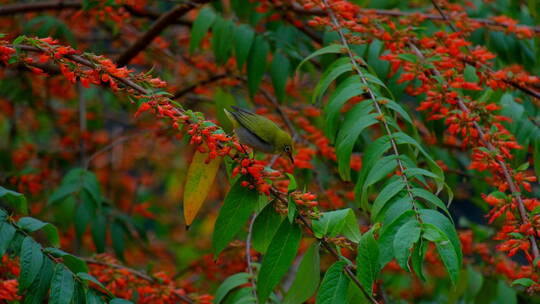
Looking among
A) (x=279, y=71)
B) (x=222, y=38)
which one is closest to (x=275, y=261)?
(x=279, y=71)

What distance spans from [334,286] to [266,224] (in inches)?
12.7

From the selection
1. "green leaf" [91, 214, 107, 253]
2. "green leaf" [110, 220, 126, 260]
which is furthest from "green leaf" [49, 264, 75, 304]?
"green leaf" [110, 220, 126, 260]

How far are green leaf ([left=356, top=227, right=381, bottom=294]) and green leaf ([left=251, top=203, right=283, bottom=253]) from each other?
35 cm

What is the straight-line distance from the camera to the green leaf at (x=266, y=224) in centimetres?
201

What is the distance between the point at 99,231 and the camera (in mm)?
3529

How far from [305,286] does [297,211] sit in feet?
0.87

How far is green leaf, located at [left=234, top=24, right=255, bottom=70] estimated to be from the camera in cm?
330

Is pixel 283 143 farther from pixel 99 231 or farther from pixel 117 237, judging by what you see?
pixel 117 237

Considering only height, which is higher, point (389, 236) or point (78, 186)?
point (389, 236)

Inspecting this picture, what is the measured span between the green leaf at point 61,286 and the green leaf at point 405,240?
1024 mm

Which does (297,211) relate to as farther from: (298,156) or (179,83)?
(179,83)

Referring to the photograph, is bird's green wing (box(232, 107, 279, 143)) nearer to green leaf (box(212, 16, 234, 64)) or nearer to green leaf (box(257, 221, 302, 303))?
green leaf (box(257, 221, 302, 303))

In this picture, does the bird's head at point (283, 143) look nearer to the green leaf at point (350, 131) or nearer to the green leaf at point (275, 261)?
the green leaf at point (350, 131)

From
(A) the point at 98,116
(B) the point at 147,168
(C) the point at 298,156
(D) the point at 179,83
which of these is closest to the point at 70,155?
(A) the point at 98,116
